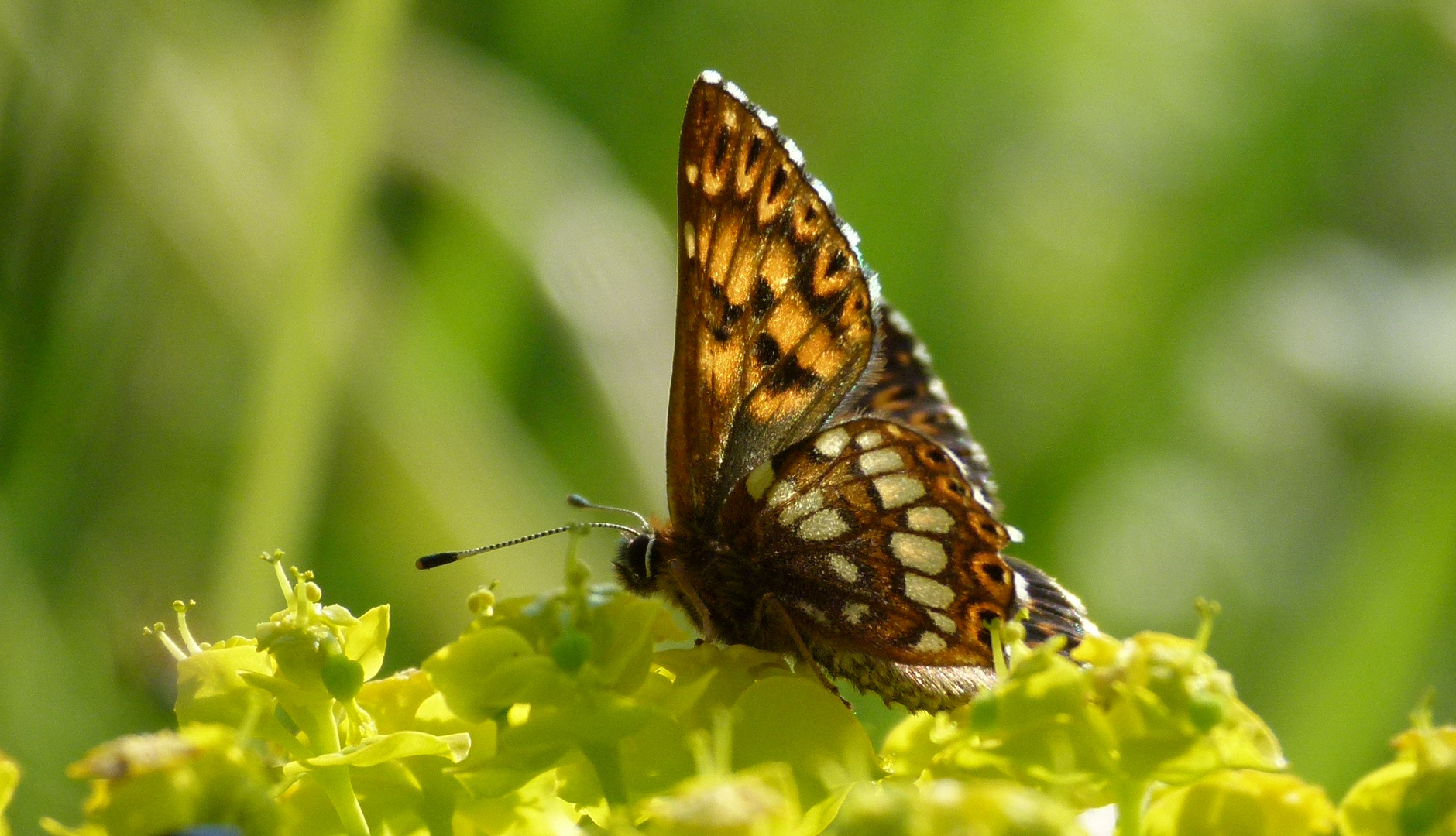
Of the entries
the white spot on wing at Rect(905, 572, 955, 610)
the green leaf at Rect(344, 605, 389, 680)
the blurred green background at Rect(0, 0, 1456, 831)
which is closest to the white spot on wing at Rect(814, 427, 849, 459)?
the white spot on wing at Rect(905, 572, 955, 610)

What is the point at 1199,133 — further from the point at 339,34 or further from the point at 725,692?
the point at 725,692

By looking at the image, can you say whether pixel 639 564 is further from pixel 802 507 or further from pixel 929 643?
pixel 929 643

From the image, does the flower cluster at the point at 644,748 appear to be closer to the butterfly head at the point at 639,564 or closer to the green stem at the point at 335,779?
the green stem at the point at 335,779

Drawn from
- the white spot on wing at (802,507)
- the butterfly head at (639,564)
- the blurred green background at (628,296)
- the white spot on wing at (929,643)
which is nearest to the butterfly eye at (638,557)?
the butterfly head at (639,564)

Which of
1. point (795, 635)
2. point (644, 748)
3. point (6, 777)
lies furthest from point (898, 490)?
point (6, 777)

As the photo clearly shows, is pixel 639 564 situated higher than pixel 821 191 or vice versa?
pixel 821 191

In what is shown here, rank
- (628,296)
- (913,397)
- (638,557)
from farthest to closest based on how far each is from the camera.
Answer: (628,296), (913,397), (638,557)

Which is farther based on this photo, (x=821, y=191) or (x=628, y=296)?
(x=628, y=296)
